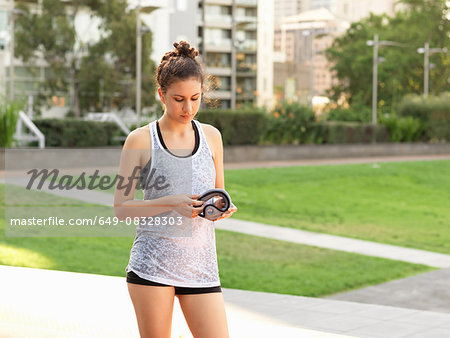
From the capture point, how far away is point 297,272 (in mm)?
9461

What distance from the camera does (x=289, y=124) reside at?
99.6 ft

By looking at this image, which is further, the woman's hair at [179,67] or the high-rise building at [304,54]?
the high-rise building at [304,54]

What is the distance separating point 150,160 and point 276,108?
1098 inches

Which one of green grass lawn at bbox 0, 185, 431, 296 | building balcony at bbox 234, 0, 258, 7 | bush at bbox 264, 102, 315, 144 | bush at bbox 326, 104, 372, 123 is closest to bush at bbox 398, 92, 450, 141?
bush at bbox 326, 104, 372, 123

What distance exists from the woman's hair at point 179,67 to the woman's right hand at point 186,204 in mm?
446

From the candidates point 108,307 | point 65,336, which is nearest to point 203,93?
point 65,336

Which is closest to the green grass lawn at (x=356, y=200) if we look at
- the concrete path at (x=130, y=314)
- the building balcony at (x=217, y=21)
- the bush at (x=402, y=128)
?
the concrete path at (x=130, y=314)

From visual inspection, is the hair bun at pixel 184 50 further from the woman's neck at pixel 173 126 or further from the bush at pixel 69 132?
the bush at pixel 69 132

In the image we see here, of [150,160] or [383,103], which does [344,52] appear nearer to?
[383,103]

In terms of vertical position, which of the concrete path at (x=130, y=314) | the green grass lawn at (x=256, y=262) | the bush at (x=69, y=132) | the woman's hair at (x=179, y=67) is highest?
the woman's hair at (x=179, y=67)

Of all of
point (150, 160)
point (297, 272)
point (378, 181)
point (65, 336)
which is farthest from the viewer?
point (378, 181)

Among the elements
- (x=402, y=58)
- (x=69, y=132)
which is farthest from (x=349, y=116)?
(x=69, y=132)

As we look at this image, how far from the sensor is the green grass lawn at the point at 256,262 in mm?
8836

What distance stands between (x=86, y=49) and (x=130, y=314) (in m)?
36.3
